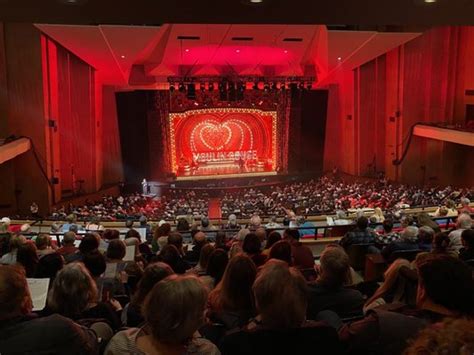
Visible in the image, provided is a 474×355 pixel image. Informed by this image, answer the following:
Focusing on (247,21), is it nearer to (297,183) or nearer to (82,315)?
(82,315)

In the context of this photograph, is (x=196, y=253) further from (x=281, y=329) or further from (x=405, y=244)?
(x=281, y=329)

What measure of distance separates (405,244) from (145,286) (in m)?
3.67

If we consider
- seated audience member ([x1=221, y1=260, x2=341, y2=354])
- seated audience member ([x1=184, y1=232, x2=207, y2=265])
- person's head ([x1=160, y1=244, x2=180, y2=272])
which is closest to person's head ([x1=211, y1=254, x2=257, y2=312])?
seated audience member ([x1=221, y1=260, x2=341, y2=354])

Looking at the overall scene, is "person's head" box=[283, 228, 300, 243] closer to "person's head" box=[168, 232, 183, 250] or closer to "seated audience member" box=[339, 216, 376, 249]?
"seated audience member" box=[339, 216, 376, 249]

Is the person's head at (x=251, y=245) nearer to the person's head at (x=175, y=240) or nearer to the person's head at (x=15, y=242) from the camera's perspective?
the person's head at (x=175, y=240)

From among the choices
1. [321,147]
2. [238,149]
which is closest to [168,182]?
[238,149]

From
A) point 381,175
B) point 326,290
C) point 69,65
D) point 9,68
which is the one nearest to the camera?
point 326,290

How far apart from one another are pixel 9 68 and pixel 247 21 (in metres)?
14.1

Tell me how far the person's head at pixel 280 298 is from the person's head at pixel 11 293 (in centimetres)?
115

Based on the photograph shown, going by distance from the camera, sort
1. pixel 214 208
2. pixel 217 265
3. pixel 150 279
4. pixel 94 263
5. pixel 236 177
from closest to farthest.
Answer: pixel 150 279, pixel 94 263, pixel 217 265, pixel 214 208, pixel 236 177

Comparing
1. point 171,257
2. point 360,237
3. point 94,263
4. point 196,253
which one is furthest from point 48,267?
point 360,237

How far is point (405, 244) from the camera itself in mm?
5801

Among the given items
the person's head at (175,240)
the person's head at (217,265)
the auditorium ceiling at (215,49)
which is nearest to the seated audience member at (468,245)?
the person's head at (217,265)

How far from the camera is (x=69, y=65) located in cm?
1905
